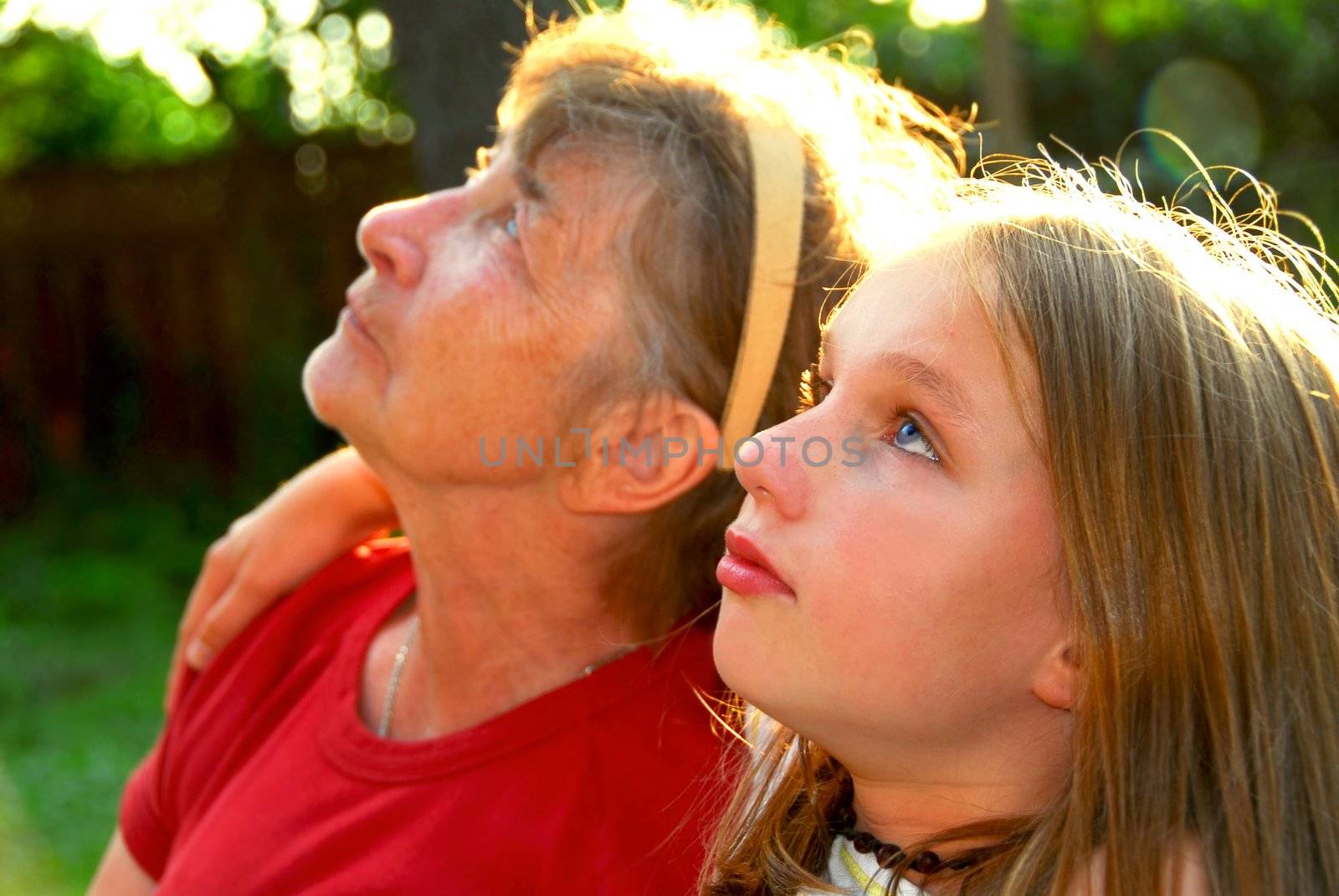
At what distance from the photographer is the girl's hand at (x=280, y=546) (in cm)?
229

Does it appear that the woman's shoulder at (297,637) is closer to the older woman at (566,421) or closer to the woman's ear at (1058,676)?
the older woman at (566,421)

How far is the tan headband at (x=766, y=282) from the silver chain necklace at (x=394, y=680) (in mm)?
655

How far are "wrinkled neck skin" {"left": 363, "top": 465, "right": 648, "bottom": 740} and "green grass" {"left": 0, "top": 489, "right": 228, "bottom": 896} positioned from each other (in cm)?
256

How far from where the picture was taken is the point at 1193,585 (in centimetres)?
129

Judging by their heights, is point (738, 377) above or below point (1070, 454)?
below

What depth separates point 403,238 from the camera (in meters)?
2.00

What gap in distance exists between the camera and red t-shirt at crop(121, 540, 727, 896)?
1.72 m

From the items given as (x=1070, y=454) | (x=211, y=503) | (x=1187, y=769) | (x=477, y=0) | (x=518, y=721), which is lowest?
(x=211, y=503)

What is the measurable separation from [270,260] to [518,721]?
6.59 meters

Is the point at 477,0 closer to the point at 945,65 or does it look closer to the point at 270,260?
the point at 270,260

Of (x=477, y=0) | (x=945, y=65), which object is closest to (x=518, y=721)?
(x=477, y=0)

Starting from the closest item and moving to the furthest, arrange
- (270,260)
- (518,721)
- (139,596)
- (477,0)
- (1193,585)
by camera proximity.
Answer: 1. (1193,585)
2. (518,721)
3. (477,0)
4. (139,596)
5. (270,260)

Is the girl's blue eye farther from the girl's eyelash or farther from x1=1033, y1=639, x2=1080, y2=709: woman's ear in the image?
x1=1033, y1=639, x2=1080, y2=709: woman's ear

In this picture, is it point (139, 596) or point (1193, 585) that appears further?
point (139, 596)
